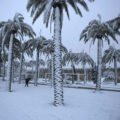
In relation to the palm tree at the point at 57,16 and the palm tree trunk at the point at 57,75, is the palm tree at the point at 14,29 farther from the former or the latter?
the palm tree trunk at the point at 57,75

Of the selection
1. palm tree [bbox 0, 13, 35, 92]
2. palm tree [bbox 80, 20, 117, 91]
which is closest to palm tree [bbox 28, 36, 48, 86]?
palm tree [bbox 0, 13, 35, 92]

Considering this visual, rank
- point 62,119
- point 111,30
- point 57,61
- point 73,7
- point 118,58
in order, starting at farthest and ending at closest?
point 118,58 < point 111,30 < point 73,7 < point 57,61 < point 62,119

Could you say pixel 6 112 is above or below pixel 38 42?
below

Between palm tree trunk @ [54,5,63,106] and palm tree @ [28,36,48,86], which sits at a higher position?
palm tree @ [28,36,48,86]

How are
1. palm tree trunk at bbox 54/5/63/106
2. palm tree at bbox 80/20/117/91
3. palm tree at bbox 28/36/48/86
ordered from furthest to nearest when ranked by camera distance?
1. palm tree at bbox 28/36/48/86
2. palm tree at bbox 80/20/117/91
3. palm tree trunk at bbox 54/5/63/106

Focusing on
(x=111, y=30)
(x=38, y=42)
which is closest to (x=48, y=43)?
(x=38, y=42)

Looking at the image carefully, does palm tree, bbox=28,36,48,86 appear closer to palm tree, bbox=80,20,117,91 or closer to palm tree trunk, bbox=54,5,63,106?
palm tree, bbox=80,20,117,91

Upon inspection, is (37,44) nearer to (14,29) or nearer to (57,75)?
(14,29)

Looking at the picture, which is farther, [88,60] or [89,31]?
[88,60]

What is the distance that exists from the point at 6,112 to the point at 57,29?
19.4ft

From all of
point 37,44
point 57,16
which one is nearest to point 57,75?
point 57,16

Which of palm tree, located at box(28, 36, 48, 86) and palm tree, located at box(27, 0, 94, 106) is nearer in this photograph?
palm tree, located at box(27, 0, 94, 106)

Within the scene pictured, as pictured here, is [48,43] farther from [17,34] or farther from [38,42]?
[17,34]

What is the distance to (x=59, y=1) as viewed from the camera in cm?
1066
